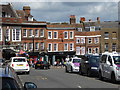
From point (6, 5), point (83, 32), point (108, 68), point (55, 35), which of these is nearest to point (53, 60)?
point (55, 35)

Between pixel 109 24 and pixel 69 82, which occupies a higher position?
pixel 109 24

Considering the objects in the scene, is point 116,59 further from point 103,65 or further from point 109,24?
point 109,24

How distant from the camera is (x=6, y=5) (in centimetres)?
6562

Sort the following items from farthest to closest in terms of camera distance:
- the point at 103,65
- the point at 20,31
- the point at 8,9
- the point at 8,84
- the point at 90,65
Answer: the point at 8,9 < the point at 20,31 < the point at 90,65 < the point at 103,65 < the point at 8,84

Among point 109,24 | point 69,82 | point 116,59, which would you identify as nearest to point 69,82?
point 69,82

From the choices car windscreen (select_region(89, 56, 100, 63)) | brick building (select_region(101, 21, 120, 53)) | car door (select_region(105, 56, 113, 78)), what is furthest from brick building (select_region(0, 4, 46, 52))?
car door (select_region(105, 56, 113, 78))

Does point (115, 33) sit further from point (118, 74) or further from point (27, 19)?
point (118, 74)

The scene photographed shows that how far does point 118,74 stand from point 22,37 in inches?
1826

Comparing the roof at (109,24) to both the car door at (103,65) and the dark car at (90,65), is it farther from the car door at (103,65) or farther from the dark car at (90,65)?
the car door at (103,65)

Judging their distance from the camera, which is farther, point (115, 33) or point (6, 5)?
point (115, 33)

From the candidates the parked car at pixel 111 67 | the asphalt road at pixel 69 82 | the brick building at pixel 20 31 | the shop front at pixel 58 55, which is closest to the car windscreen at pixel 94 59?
the asphalt road at pixel 69 82

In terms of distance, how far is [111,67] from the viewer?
1975cm

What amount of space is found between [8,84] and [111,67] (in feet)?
49.3

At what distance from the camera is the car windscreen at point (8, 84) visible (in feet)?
17.2
